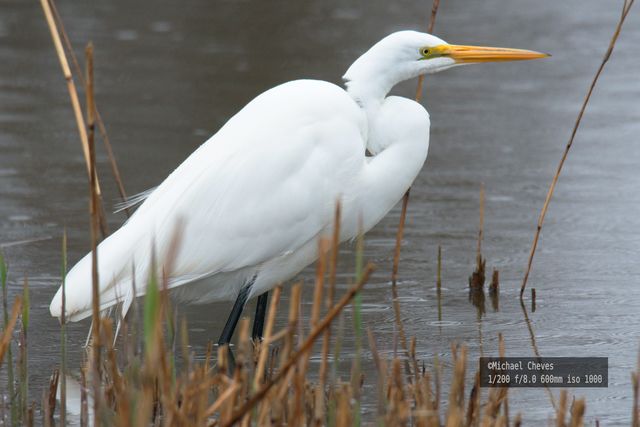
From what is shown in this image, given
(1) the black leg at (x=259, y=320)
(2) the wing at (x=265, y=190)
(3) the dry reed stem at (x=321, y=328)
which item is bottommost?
(3) the dry reed stem at (x=321, y=328)

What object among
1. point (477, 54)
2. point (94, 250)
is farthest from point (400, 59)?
point (94, 250)

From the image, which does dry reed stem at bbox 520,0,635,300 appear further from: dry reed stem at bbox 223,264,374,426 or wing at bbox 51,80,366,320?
dry reed stem at bbox 223,264,374,426

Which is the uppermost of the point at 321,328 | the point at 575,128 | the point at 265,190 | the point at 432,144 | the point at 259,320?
the point at 432,144

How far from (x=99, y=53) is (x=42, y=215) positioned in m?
4.06

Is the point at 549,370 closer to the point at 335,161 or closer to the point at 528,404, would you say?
the point at 528,404

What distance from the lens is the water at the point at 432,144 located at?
4168 millimetres

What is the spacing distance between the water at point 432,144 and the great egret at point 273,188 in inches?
14.8

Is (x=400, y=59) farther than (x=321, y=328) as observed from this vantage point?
Yes

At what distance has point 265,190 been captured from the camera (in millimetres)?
3715

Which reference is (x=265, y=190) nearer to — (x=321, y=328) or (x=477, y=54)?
(x=477, y=54)

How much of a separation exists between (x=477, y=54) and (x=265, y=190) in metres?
0.93

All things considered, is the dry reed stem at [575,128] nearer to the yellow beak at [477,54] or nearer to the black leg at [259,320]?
the yellow beak at [477,54]

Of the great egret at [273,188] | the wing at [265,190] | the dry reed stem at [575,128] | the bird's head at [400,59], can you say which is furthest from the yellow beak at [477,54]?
the wing at [265,190]

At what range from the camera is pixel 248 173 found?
3703mm
